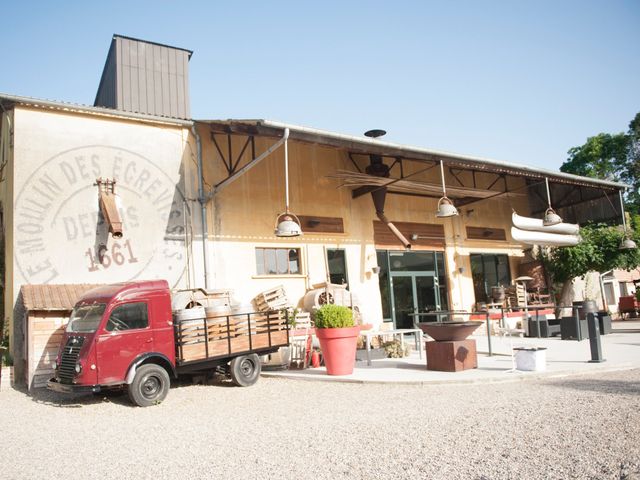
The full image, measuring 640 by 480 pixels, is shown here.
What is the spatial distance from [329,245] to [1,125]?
28.8 ft

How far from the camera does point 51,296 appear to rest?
997 cm

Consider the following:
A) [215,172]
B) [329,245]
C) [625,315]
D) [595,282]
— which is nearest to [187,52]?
[215,172]

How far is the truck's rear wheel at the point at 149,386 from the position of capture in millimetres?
7625

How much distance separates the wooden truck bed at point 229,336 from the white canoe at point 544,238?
38.5 feet

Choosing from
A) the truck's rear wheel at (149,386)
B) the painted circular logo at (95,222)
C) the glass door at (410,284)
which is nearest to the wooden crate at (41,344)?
the painted circular logo at (95,222)

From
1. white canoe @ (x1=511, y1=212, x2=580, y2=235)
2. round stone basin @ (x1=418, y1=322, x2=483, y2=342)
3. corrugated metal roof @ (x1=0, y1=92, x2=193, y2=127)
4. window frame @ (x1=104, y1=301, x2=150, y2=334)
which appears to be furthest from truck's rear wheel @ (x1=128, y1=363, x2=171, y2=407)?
white canoe @ (x1=511, y1=212, x2=580, y2=235)

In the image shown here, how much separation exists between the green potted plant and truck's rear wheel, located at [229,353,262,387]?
128 cm

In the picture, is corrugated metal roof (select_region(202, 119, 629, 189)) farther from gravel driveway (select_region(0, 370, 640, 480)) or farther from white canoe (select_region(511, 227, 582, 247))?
gravel driveway (select_region(0, 370, 640, 480))

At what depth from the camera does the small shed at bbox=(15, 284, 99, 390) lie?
9328 mm

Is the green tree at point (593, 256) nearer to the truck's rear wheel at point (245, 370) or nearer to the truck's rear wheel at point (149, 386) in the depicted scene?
the truck's rear wheel at point (245, 370)

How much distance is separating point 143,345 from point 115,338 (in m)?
0.45

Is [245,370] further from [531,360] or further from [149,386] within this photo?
[531,360]

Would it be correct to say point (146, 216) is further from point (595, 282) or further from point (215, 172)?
point (595, 282)

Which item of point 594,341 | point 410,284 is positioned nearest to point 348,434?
point 594,341
